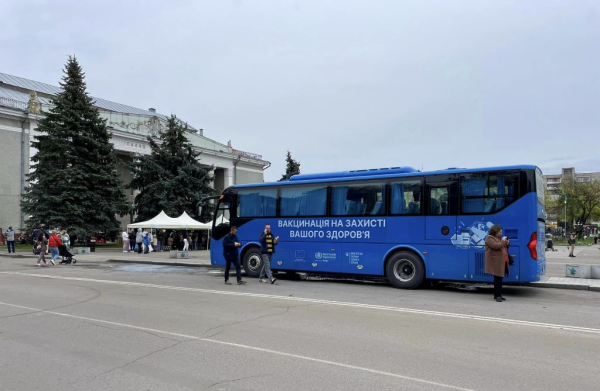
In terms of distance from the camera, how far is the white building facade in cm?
4384

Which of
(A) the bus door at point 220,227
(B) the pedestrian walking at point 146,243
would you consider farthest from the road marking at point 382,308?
(B) the pedestrian walking at point 146,243

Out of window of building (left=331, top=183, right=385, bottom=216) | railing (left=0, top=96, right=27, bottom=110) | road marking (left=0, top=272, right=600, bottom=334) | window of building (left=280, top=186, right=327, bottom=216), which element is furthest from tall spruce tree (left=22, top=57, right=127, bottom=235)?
window of building (left=331, top=183, right=385, bottom=216)

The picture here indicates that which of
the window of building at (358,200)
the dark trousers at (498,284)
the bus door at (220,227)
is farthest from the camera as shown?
the bus door at (220,227)

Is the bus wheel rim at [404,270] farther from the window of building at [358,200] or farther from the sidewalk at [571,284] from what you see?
the sidewalk at [571,284]

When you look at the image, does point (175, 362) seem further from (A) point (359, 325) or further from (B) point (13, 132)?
(B) point (13, 132)

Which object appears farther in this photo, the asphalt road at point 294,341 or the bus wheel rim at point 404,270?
the bus wheel rim at point 404,270

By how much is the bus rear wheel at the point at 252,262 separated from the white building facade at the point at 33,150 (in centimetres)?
2761

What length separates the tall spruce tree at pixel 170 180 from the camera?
139 feet

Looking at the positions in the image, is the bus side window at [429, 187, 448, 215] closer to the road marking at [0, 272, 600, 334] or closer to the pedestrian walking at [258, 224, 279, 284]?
the road marking at [0, 272, 600, 334]

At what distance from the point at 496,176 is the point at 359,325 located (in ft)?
20.5

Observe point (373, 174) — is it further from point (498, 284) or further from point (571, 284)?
point (571, 284)

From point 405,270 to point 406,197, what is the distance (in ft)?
6.81

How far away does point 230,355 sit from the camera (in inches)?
238

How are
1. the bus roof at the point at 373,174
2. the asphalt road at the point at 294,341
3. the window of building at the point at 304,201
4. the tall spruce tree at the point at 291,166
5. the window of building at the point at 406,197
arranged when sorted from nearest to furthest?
1. the asphalt road at the point at 294,341
2. the bus roof at the point at 373,174
3. the window of building at the point at 406,197
4. the window of building at the point at 304,201
5. the tall spruce tree at the point at 291,166
